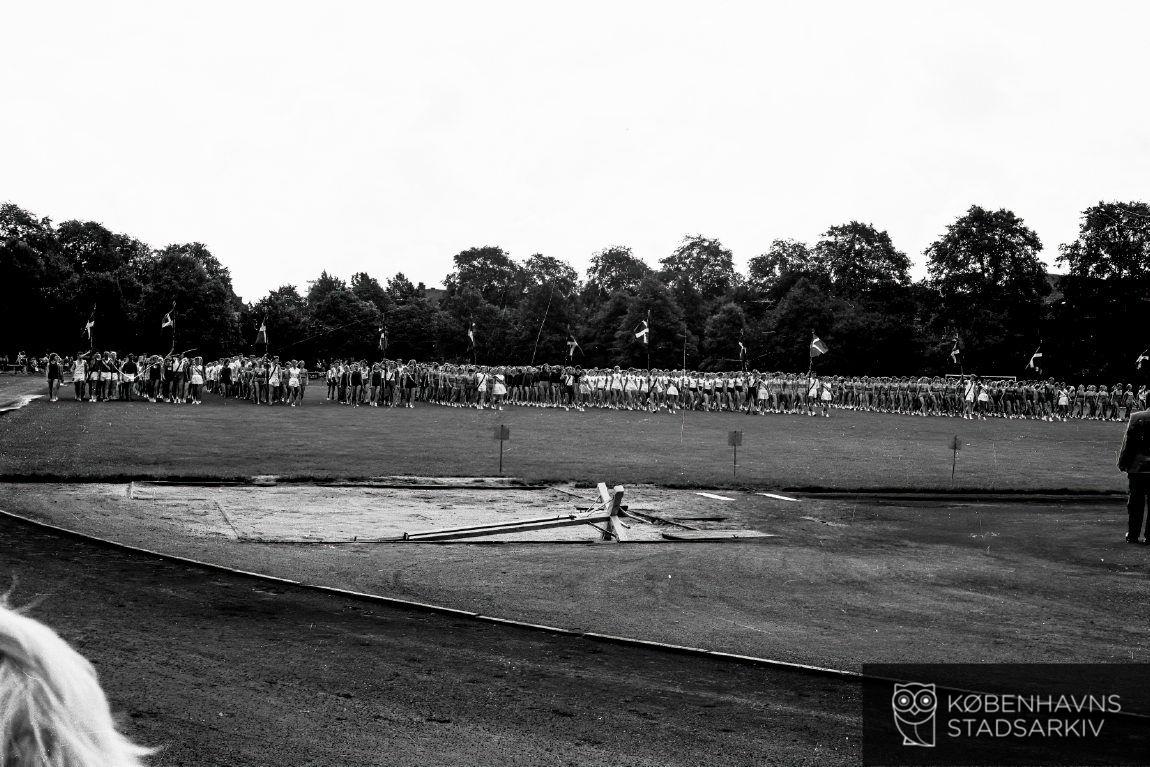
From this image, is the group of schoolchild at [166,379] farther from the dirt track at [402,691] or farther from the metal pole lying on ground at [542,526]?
the dirt track at [402,691]

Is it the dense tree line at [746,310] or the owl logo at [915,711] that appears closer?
the owl logo at [915,711]

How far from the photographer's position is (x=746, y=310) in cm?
11175

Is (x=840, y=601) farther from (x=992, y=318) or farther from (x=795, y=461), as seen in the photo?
(x=992, y=318)

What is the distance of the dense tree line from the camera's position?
87312mm

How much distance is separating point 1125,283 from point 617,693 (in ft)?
303

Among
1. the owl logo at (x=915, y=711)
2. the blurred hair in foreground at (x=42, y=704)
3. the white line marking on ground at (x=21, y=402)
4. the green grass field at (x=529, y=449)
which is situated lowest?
the owl logo at (x=915, y=711)

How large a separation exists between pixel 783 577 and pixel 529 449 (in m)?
17.4

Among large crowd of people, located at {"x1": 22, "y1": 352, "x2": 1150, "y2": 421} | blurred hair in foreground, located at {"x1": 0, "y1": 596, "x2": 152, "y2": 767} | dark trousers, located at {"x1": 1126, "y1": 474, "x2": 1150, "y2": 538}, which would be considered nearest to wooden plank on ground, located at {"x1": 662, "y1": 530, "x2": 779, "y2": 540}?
dark trousers, located at {"x1": 1126, "y1": 474, "x2": 1150, "y2": 538}

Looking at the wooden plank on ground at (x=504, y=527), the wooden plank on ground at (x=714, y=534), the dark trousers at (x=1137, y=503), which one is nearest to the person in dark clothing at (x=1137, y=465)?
the dark trousers at (x=1137, y=503)

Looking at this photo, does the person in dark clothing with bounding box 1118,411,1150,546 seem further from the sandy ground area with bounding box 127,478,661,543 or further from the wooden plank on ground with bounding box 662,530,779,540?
the sandy ground area with bounding box 127,478,661,543

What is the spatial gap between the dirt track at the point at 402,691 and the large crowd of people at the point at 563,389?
37.8 meters

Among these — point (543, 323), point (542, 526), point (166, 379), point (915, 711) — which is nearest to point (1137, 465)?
point (542, 526)

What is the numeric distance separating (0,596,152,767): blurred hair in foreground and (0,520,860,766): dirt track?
4757 mm

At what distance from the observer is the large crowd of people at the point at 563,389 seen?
1886 inches
